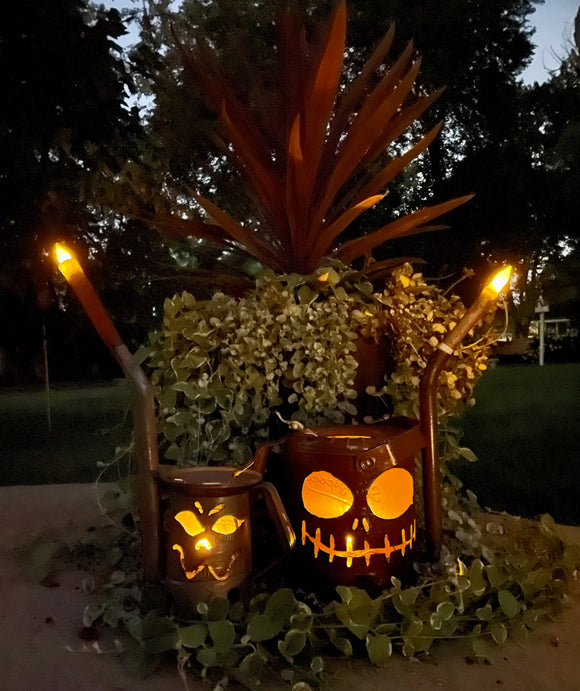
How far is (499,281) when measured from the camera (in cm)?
210

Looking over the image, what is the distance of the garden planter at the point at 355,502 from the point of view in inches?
75.2

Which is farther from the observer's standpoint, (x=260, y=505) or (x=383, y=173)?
(x=383, y=173)

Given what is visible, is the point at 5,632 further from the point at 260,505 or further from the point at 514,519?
the point at 514,519

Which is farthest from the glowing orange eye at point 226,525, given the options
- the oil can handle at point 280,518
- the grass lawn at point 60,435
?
the grass lawn at point 60,435

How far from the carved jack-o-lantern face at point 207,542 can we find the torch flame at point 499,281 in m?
1.04

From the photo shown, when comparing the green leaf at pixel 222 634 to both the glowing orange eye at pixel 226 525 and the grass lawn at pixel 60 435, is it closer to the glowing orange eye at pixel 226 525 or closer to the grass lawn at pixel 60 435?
the glowing orange eye at pixel 226 525

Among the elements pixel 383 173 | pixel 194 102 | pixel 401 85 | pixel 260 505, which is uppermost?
pixel 194 102

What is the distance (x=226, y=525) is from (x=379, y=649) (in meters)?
0.49

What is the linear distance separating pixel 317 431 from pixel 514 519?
51.2 inches

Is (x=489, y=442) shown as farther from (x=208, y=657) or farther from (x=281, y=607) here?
(x=208, y=657)

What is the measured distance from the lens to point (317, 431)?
2.09 m

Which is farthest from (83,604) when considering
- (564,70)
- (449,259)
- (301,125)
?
(564,70)

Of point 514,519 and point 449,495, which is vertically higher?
point 449,495

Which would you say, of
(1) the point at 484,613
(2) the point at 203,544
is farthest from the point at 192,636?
(1) the point at 484,613
